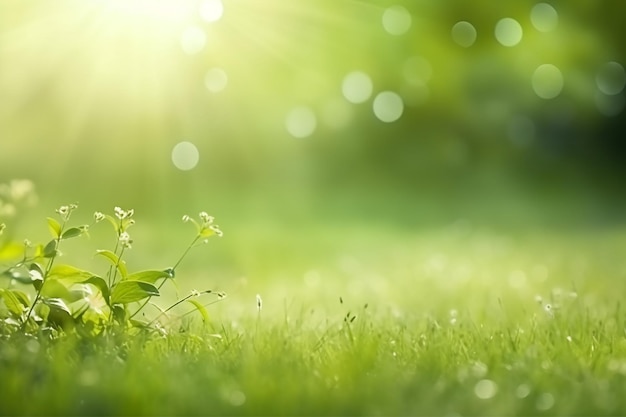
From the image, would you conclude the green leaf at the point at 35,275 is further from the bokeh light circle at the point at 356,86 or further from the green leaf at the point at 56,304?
the bokeh light circle at the point at 356,86

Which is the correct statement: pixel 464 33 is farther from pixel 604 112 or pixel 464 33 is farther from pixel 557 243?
pixel 604 112

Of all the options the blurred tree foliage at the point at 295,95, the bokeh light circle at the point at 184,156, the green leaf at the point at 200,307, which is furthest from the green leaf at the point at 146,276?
the bokeh light circle at the point at 184,156

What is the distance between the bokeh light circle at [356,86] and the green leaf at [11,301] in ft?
35.1

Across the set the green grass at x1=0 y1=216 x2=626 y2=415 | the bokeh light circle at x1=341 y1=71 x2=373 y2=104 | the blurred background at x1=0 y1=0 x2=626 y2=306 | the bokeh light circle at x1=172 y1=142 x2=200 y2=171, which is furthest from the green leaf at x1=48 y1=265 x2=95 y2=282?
the bokeh light circle at x1=341 y1=71 x2=373 y2=104

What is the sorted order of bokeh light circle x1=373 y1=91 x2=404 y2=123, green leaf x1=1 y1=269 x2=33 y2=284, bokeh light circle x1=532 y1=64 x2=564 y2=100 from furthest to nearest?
bokeh light circle x1=373 y1=91 x2=404 y2=123, bokeh light circle x1=532 y1=64 x2=564 y2=100, green leaf x1=1 y1=269 x2=33 y2=284

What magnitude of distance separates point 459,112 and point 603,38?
3.40 meters

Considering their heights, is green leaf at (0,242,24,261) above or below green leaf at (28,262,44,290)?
above

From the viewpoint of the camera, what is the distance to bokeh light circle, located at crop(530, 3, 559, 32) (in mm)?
11445

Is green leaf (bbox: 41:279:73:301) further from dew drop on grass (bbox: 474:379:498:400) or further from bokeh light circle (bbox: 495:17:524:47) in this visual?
bokeh light circle (bbox: 495:17:524:47)

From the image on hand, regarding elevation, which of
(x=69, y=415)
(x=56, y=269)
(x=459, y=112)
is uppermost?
(x=459, y=112)

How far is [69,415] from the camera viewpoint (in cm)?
269

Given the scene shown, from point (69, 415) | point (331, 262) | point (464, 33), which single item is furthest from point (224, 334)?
point (464, 33)

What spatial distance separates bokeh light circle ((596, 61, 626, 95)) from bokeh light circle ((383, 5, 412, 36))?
4.02 meters

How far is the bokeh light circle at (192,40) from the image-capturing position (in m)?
12.8
